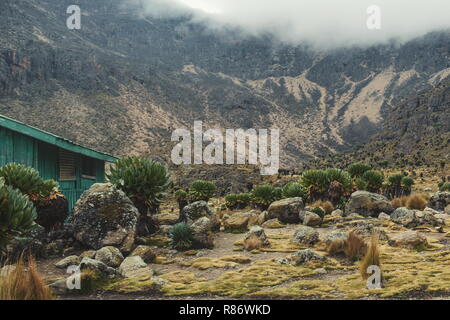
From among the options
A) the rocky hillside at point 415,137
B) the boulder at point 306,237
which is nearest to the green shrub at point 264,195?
the boulder at point 306,237

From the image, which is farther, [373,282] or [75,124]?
[75,124]

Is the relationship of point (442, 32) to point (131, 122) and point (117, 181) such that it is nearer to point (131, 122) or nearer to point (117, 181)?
point (131, 122)

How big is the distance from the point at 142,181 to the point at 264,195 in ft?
31.7

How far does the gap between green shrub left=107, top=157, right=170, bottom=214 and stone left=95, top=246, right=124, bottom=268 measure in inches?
145

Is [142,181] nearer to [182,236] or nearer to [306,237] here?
[182,236]

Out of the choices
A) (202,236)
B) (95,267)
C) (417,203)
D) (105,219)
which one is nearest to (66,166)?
(105,219)

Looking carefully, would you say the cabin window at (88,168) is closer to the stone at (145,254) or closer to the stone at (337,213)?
the stone at (145,254)

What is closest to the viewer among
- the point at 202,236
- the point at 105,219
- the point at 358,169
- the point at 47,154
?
the point at 105,219

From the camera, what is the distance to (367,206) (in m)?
17.5

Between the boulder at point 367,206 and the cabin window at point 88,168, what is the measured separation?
12.3 m
